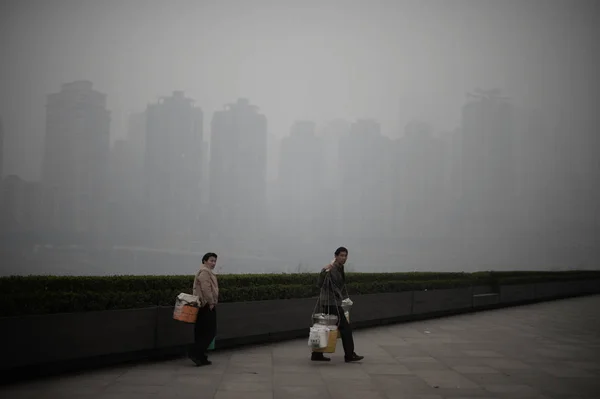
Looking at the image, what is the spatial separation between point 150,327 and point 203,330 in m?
0.80

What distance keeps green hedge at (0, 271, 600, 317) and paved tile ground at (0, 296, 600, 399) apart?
93cm

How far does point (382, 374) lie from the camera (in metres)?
8.41

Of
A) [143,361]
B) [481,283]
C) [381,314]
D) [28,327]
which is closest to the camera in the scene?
[28,327]

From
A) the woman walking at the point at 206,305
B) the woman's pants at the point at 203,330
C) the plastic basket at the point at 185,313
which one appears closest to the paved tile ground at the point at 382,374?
the woman's pants at the point at 203,330

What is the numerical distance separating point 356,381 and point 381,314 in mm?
6608

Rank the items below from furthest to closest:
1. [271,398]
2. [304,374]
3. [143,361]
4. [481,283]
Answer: [481,283], [143,361], [304,374], [271,398]

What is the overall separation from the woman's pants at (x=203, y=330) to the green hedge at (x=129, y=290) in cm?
82

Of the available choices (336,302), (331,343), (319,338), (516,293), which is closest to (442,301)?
(516,293)

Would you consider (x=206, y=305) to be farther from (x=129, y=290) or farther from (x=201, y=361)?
(x=129, y=290)

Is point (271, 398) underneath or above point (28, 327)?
underneath

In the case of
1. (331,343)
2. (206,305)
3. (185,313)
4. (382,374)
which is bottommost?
(382,374)

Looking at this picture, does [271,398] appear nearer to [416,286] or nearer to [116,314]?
[116,314]

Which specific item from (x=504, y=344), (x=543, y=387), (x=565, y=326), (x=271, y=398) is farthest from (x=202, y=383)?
(x=565, y=326)

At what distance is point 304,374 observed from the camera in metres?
8.34
